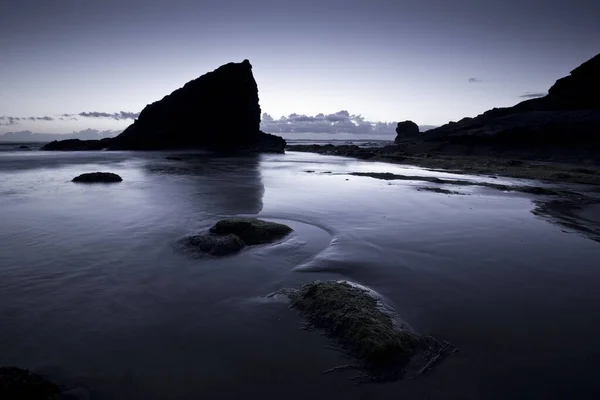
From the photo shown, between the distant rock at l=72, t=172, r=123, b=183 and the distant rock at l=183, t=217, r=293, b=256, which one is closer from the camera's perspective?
the distant rock at l=183, t=217, r=293, b=256

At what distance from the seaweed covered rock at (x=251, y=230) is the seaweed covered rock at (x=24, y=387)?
182 inches

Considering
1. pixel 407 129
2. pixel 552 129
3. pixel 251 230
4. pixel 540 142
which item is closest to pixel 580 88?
pixel 552 129

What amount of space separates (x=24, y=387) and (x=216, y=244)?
13.7ft

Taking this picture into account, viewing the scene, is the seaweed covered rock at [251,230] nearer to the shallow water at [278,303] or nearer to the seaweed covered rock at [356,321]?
the shallow water at [278,303]

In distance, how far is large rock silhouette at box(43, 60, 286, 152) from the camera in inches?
2510

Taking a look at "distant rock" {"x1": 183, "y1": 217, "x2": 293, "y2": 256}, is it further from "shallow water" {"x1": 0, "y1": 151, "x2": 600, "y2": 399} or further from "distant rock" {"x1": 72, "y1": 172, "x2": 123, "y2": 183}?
"distant rock" {"x1": 72, "y1": 172, "x2": 123, "y2": 183}

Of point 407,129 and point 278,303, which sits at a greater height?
point 407,129

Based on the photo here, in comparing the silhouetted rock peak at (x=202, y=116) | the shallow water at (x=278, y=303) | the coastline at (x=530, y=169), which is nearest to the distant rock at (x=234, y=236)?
the shallow water at (x=278, y=303)

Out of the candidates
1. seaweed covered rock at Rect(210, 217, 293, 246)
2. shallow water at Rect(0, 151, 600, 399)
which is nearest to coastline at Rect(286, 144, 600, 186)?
shallow water at Rect(0, 151, 600, 399)

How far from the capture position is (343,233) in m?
8.57

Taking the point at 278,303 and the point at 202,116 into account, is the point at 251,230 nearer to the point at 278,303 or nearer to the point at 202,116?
the point at 278,303

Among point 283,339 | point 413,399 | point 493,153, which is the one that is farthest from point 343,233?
point 493,153

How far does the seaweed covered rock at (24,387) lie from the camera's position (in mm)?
2703

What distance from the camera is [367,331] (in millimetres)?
3738
